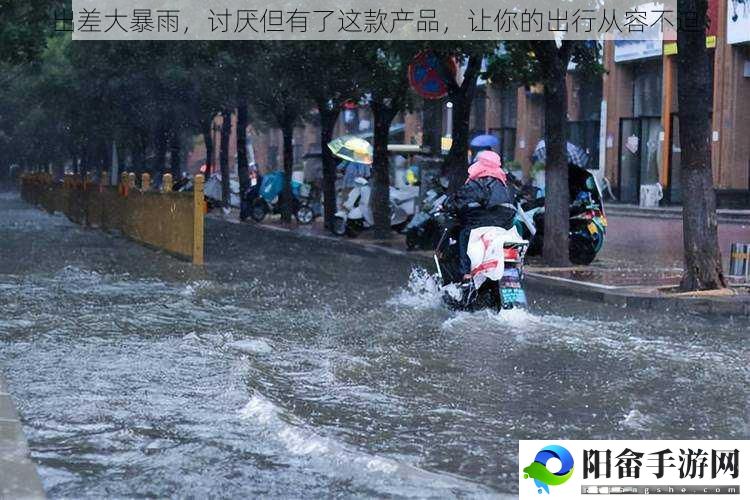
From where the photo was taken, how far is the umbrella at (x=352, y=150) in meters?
30.9

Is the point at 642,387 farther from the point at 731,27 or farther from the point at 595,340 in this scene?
the point at 731,27

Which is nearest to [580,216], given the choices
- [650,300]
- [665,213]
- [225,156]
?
[650,300]

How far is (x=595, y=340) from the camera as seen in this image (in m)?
10.3

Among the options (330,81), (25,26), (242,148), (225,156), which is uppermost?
(25,26)

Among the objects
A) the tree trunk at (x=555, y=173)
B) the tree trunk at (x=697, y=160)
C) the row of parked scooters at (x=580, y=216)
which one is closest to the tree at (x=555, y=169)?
the tree trunk at (x=555, y=173)

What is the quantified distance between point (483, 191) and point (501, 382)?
11.2 ft

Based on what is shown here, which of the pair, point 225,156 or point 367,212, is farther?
point 225,156

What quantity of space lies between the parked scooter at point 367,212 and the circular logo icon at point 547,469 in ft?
68.9

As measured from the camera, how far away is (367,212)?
88.4ft

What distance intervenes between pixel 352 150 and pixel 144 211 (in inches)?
338

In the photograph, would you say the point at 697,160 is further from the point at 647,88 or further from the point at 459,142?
the point at 647,88

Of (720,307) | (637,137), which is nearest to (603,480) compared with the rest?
(720,307)

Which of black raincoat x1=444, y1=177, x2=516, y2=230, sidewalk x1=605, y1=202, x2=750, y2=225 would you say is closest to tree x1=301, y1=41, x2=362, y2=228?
black raincoat x1=444, y1=177, x2=516, y2=230

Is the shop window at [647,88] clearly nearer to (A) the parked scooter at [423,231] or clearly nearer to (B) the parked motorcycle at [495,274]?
(A) the parked scooter at [423,231]
